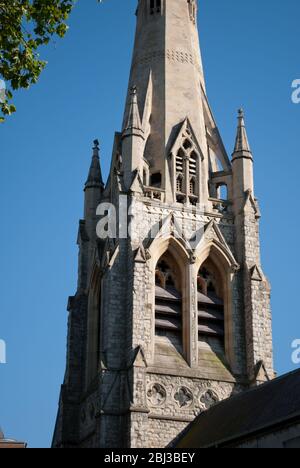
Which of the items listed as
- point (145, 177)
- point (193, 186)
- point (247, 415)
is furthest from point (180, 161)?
point (247, 415)

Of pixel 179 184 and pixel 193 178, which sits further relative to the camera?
pixel 193 178

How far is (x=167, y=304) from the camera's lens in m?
34.4

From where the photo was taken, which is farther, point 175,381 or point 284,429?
point 175,381

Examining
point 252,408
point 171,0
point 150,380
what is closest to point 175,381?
point 150,380

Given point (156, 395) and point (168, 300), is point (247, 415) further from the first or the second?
point (168, 300)

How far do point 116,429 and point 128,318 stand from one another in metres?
4.10

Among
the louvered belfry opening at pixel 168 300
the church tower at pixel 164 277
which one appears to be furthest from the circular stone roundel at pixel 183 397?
the louvered belfry opening at pixel 168 300

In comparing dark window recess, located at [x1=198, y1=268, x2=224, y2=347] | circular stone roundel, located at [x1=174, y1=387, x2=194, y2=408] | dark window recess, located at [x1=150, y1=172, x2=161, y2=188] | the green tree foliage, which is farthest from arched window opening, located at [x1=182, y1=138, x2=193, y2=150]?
the green tree foliage

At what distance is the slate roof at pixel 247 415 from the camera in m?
23.9

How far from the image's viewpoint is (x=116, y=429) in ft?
102

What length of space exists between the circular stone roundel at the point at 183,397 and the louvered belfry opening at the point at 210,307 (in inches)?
103

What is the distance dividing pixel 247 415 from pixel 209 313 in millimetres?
8658

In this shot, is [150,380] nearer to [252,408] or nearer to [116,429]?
[116,429]
